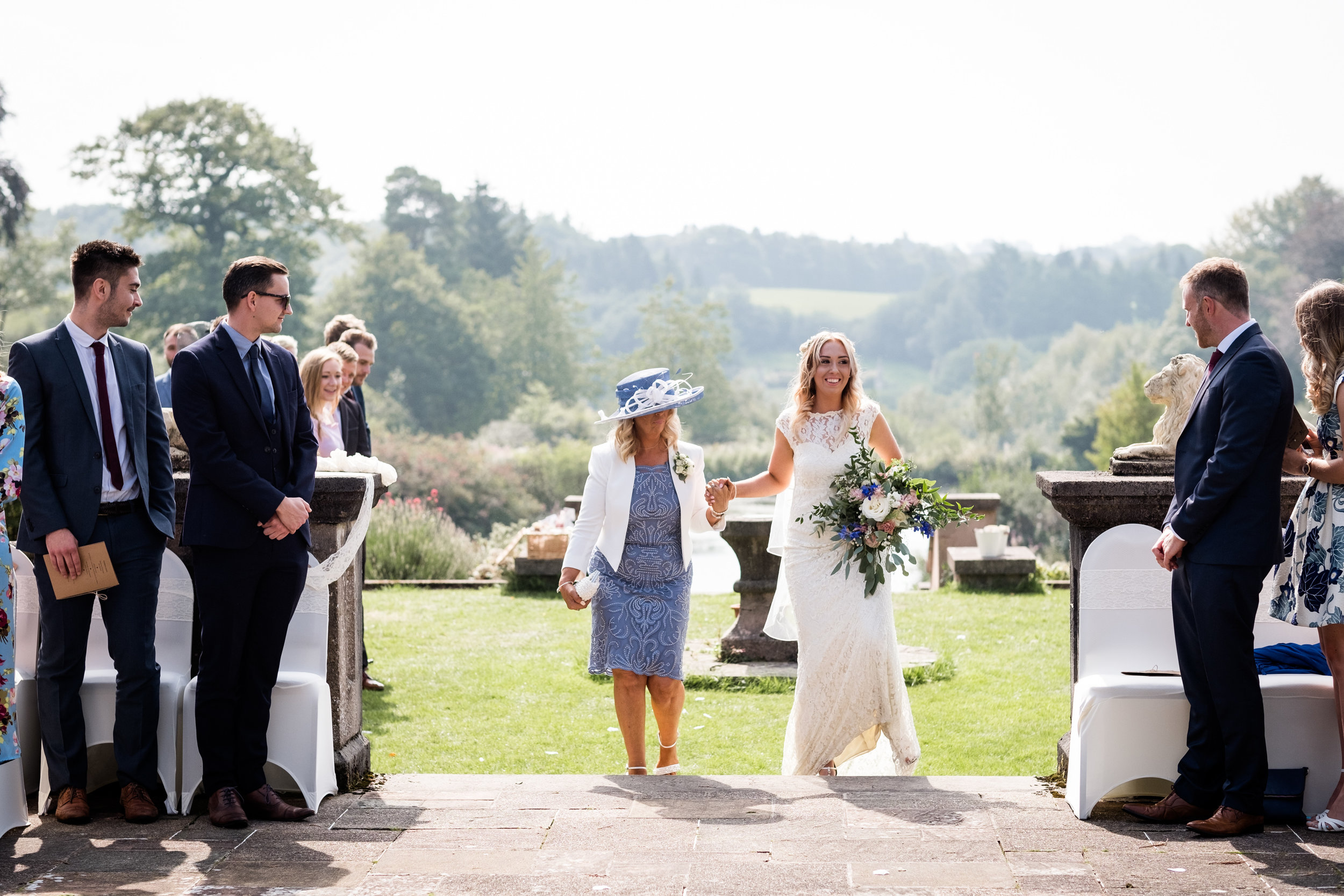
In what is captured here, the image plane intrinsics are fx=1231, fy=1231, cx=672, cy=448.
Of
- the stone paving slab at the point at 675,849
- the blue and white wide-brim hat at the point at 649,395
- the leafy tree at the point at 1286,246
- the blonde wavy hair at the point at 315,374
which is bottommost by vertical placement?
the stone paving slab at the point at 675,849

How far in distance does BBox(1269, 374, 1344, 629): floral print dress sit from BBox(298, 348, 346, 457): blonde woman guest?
15.0ft

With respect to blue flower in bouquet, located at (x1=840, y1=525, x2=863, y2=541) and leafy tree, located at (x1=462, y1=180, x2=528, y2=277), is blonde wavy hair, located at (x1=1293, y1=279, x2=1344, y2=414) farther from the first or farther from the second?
leafy tree, located at (x1=462, y1=180, x2=528, y2=277)

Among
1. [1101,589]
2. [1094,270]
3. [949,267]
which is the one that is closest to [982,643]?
[1101,589]

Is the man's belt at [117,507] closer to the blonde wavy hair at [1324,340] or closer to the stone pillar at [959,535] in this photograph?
the blonde wavy hair at [1324,340]

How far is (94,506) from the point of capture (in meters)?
4.11

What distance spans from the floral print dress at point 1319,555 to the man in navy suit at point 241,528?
10.8 feet

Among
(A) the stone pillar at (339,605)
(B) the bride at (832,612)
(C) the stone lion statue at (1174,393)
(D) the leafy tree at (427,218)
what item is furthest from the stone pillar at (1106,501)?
(D) the leafy tree at (427,218)

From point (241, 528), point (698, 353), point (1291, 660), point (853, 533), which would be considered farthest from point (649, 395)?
point (698, 353)

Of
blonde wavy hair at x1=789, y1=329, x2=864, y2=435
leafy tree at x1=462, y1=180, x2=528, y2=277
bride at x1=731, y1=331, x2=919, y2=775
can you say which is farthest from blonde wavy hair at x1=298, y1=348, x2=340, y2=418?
leafy tree at x1=462, y1=180, x2=528, y2=277

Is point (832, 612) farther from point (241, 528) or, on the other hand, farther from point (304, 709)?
point (241, 528)

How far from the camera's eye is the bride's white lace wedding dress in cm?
538

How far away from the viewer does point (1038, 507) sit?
36.3 m

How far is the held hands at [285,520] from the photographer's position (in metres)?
→ 4.14

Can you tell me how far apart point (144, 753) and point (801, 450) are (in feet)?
9.61
